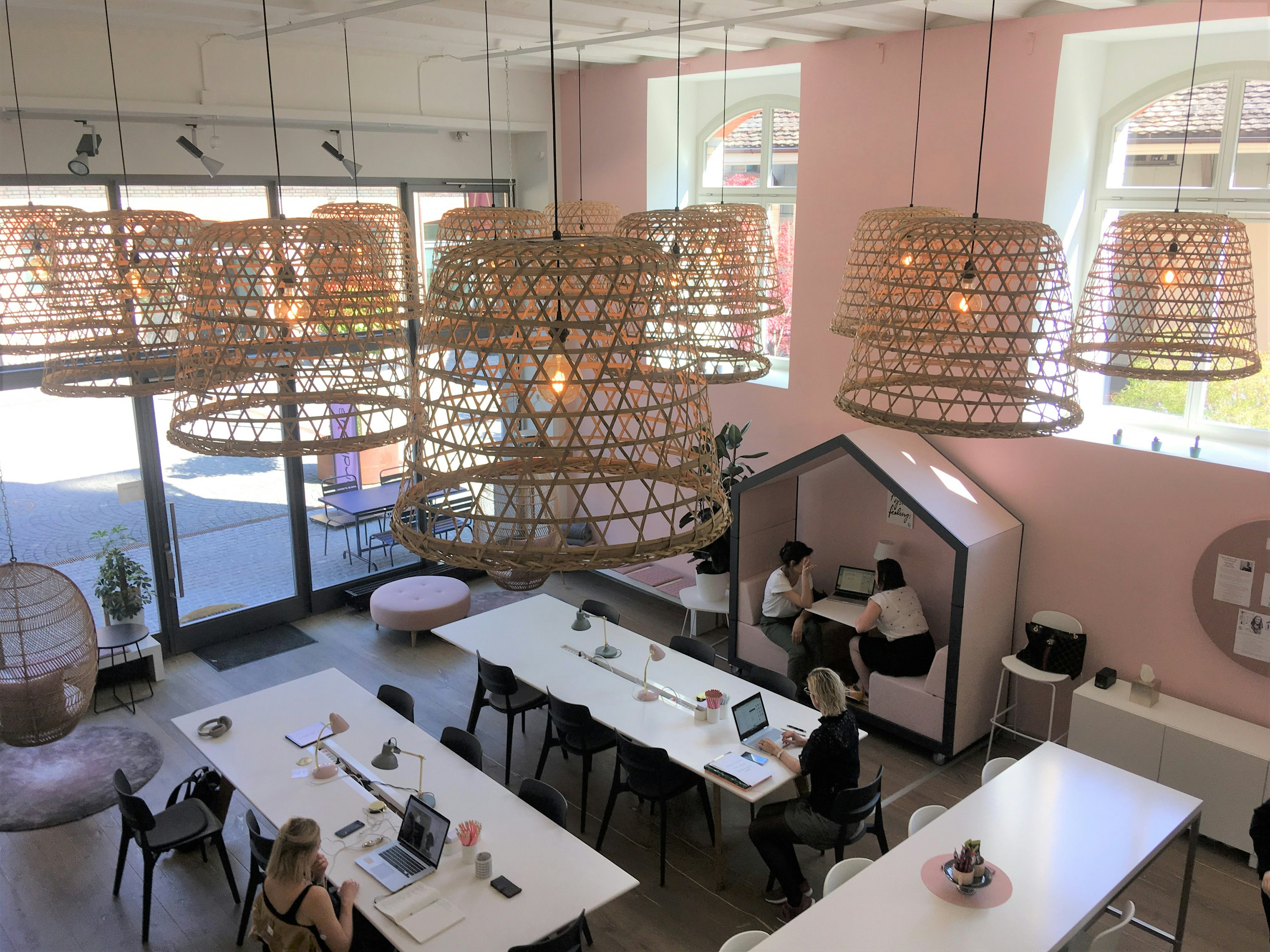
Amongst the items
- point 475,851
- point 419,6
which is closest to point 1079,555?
point 475,851

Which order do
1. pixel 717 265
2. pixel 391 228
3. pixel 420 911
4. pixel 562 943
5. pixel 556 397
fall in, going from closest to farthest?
pixel 556 397
pixel 562 943
pixel 717 265
pixel 420 911
pixel 391 228

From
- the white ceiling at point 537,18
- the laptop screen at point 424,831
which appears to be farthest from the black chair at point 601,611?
the white ceiling at point 537,18

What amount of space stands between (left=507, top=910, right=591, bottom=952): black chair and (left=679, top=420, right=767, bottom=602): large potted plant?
3947mm

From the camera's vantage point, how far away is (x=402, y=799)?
5086 mm

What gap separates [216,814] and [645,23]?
572 cm

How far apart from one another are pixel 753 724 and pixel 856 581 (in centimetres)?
231

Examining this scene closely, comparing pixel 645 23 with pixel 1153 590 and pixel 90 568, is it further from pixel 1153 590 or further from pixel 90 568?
pixel 90 568

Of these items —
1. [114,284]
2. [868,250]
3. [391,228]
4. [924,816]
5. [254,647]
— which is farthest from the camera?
[254,647]

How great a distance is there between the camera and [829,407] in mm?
7738

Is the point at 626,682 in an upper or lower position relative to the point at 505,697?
upper

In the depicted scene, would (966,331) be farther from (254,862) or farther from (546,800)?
(254,862)

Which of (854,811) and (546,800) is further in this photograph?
(854,811)

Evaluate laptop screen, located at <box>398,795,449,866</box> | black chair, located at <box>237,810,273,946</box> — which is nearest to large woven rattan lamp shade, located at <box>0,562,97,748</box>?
black chair, located at <box>237,810,273,946</box>

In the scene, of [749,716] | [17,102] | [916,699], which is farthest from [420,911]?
[17,102]
